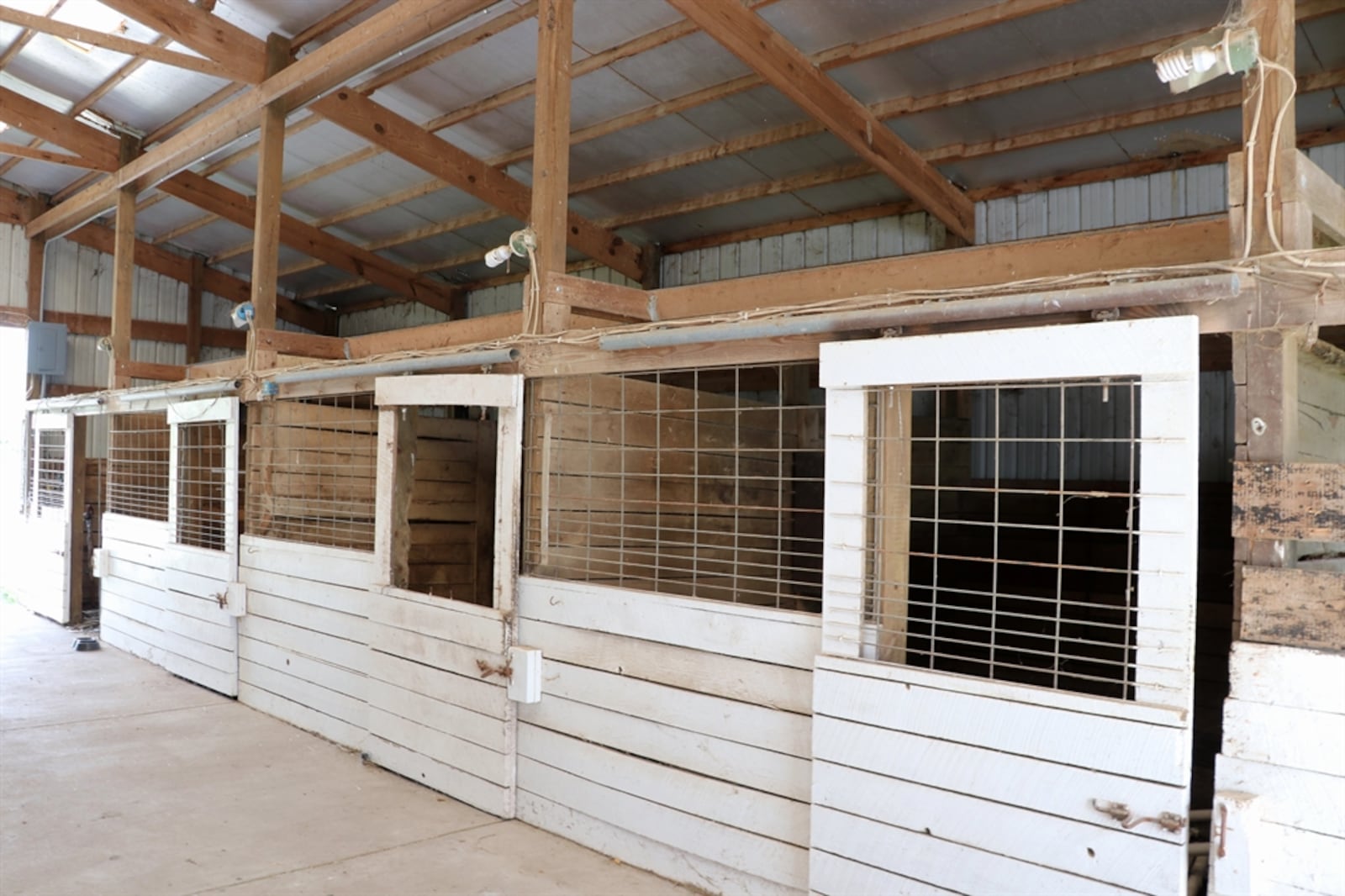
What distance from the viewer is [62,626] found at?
6.83 m

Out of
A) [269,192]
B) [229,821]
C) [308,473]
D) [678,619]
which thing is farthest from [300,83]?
[678,619]

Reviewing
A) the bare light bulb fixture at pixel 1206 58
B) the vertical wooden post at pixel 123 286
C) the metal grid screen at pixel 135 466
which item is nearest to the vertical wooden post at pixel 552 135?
the bare light bulb fixture at pixel 1206 58

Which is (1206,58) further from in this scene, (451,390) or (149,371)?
(149,371)

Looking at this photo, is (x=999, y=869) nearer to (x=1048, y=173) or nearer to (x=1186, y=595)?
(x=1186, y=595)

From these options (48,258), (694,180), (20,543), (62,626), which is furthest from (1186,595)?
(48,258)

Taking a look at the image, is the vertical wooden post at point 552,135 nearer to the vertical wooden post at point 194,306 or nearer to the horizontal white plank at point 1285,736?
the horizontal white plank at point 1285,736

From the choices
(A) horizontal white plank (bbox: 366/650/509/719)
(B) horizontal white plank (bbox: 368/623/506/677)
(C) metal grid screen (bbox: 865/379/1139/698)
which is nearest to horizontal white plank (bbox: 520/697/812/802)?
(A) horizontal white plank (bbox: 366/650/509/719)

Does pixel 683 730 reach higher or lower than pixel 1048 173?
lower

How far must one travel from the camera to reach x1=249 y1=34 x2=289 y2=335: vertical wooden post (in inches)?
195

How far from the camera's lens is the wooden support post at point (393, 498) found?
3.76 metres

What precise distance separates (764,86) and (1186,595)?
358cm

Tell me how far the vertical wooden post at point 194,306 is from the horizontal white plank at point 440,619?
7.15 metres

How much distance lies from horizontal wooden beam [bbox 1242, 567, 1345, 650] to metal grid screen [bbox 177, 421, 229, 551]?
4460mm

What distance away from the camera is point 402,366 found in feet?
12.3
